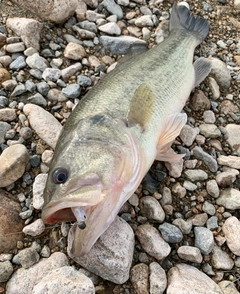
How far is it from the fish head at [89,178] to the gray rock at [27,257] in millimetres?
500

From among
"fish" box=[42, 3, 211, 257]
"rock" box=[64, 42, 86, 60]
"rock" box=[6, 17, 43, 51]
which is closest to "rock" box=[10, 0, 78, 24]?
"rock" box=[6, 17, 43, 51]

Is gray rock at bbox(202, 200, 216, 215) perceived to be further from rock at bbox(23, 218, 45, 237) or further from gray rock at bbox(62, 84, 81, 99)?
gray rock at bbox(62, 84, 81, 99)

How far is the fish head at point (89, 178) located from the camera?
10.1ft

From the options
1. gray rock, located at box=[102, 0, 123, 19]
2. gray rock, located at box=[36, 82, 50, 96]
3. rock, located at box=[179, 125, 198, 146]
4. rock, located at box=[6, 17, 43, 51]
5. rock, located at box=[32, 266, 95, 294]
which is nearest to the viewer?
rock, located at box=[32, 266, 95, 294]

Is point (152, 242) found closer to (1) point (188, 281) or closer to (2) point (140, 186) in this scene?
(1) point (188, 281)

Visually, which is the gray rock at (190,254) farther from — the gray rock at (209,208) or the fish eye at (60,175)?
the fish eye at (60,175)

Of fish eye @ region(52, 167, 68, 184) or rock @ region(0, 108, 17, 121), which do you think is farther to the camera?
rock @ region(0, 108, 17, 121)

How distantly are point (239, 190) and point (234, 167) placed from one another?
0.28m

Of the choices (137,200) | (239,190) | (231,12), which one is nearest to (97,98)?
(137,200)

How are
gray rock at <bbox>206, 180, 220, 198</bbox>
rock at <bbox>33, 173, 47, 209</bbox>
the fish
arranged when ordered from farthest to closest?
gray rock at <bbox>206, 180, 220, 198</bbox> < rock at <bbox>33, 173, 47, 209</bbox> < the fish

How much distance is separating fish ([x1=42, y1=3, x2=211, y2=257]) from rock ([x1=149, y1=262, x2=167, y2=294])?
63 cm

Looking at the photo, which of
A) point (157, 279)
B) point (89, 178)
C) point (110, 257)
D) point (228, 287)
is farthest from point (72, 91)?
point (228, 287)

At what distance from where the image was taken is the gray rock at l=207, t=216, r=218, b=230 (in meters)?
3.94

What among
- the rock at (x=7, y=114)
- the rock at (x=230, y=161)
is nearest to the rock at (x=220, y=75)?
the rock at (x=230, y=161)
